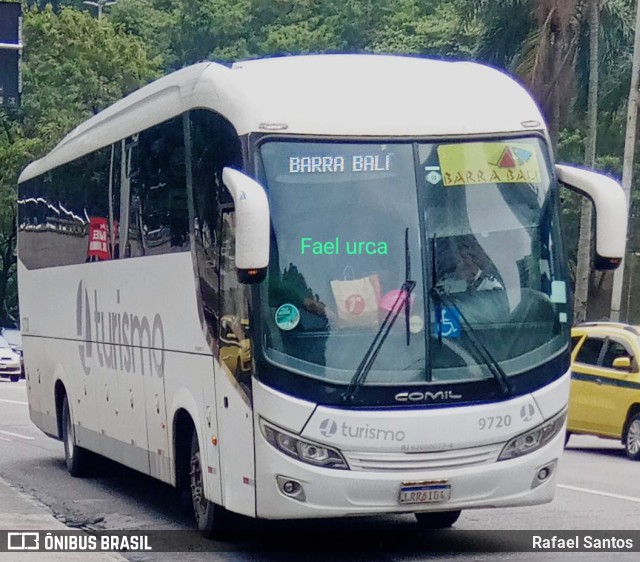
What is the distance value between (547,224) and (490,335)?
3.11ft

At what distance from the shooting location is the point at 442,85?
10.6 metres

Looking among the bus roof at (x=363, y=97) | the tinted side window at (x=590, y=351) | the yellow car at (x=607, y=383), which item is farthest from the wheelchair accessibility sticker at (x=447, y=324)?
the tinted side window at (x=590, y=351)

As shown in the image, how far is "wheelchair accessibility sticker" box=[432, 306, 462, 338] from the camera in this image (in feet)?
32.3

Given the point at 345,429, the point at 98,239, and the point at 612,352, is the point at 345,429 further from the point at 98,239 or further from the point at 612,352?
the point at 612,352

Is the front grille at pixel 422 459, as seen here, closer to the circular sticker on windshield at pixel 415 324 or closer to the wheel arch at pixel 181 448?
the circular sticker on windshield at pixel 415 324

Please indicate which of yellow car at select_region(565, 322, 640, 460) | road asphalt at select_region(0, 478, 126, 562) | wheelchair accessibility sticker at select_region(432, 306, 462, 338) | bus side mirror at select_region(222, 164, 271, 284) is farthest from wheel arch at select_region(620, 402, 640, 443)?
bus side mirror at select_region(222, 164, 271, 284)

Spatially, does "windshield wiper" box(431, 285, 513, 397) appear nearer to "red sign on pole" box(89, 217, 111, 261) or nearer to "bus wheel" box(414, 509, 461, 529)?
"bus wheel" box(414, 509, 461, 529)

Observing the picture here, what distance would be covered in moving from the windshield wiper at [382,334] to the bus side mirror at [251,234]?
2.92ft

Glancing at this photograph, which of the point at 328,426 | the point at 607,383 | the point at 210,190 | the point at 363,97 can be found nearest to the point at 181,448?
the point at 210,190

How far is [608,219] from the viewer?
10.1 metres

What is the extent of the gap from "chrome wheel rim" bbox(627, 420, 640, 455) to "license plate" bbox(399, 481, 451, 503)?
10040 mm

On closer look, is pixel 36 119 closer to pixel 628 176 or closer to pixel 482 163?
pixel 628 176

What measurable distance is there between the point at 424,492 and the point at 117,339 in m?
5.09

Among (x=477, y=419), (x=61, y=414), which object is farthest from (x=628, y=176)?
(x=477, y=419)
